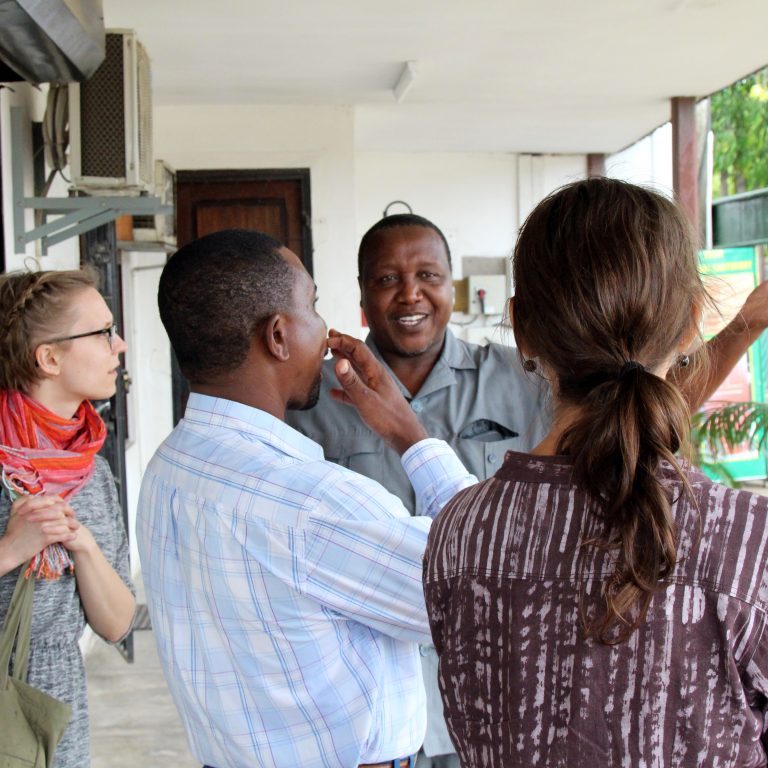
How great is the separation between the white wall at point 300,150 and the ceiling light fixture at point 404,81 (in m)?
0.47

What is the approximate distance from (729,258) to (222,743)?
7.05 m

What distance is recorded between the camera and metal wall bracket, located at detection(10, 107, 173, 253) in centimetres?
291

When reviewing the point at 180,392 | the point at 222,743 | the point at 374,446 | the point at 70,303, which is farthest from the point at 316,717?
the point at 180,392

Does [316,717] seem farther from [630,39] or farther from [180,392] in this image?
[180,392]

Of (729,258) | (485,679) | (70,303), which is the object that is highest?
(729,258)

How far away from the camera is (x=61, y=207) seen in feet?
9.73

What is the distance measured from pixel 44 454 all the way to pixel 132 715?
231cm

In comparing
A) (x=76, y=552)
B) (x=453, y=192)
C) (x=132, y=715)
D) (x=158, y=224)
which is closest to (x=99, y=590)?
(x=76, y=552)

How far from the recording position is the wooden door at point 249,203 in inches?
209

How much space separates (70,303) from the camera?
6.10 ft

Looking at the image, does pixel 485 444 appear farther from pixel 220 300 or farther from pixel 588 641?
pixel 588 641

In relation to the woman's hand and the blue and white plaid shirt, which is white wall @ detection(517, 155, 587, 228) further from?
the blue and white plaid shirt

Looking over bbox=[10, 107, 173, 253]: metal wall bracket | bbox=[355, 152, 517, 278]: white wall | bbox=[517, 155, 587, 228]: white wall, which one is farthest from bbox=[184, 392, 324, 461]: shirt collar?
bbox=[517, 155, 587, 228]: white wall

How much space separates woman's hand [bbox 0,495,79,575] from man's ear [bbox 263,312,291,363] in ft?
2.26
